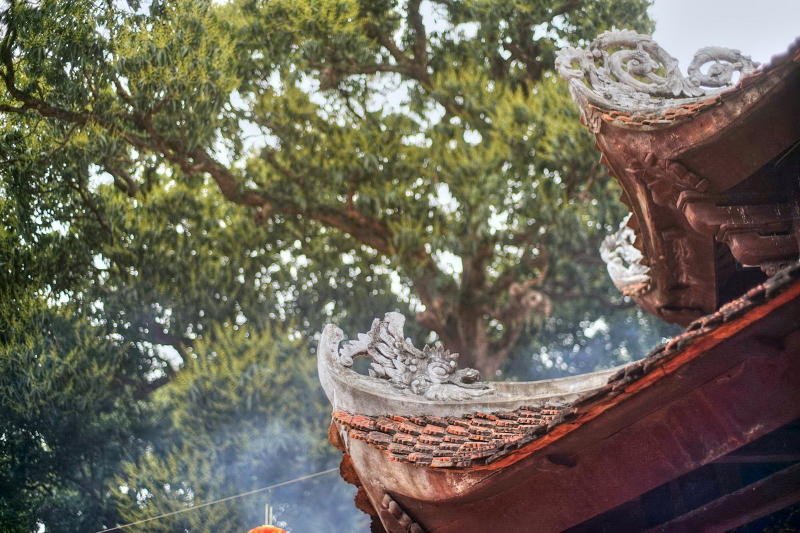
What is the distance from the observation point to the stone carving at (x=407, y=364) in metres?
4.68

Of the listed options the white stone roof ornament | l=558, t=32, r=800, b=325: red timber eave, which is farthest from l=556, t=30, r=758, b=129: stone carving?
the white stone roof ornament

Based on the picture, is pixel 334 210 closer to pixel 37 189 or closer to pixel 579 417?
pixel 37 189

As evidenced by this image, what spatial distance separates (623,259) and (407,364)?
3.37 meters

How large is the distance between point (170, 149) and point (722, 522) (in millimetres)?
9470

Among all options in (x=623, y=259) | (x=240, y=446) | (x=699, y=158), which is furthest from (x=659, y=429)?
(x=240, y=446)

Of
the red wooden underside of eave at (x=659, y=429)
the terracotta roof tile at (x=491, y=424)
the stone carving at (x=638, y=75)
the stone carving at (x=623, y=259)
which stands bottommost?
the red wooden underside of eave at (x=659, y=429)

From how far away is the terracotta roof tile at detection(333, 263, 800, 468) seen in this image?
2.60 meters

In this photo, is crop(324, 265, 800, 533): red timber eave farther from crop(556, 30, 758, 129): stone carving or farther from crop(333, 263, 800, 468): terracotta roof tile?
crop(556, 30, 758, 129): stone carving

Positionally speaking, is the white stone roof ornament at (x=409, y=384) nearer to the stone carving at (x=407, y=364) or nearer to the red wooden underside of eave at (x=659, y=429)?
the stone carving at (x=407, y=364)

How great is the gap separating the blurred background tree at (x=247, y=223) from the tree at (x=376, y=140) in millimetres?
41

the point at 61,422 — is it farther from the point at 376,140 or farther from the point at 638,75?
the point at 638,75

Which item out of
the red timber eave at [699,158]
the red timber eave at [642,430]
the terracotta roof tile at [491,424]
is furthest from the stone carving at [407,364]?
the red timber eave at [699,158]

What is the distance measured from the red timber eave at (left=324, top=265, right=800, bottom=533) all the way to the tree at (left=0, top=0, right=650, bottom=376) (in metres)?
7.79

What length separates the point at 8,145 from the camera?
379 inches
